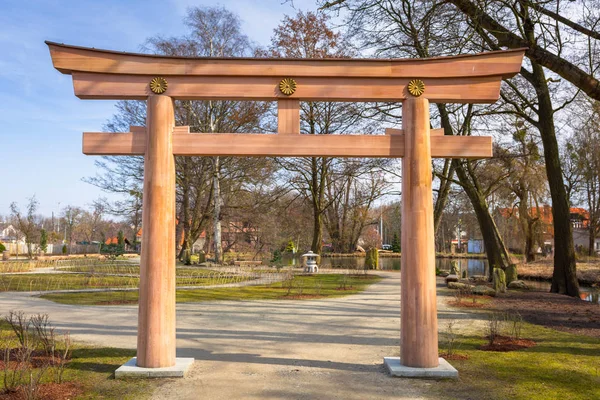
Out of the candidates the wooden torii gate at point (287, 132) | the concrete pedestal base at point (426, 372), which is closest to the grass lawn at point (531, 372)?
the concrete pedestal base at point (426, 372)

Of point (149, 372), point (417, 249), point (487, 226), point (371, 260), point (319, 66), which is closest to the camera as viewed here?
point (149, 372)

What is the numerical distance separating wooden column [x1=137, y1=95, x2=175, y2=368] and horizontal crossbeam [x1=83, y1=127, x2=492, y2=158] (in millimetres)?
220

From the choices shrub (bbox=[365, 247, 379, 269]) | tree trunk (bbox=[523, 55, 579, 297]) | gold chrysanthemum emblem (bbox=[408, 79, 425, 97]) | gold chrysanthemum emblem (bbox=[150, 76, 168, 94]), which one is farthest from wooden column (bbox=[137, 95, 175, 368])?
shrub (bbox=[365, 247, 379, 269])

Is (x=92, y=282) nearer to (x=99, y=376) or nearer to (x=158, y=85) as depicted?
A: (x=99, y=376)

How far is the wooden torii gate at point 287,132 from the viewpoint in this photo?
6535 mm

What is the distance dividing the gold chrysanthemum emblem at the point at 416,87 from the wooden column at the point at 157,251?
3535mm

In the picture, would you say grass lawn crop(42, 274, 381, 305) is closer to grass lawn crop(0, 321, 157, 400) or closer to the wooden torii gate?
grass lawn crop(0, 321, 157, 400)

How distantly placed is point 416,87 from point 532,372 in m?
4.36

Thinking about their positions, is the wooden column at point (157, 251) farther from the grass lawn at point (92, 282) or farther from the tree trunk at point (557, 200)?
the tree trunk at point (557, 200)

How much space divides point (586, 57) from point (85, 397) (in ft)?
47.0

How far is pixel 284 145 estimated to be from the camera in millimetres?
6766

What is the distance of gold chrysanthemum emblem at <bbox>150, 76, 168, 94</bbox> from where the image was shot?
677 centimetres

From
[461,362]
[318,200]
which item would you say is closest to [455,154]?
[461,362]

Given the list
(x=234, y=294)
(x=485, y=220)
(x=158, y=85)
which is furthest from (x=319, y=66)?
(x=485, y=220)
